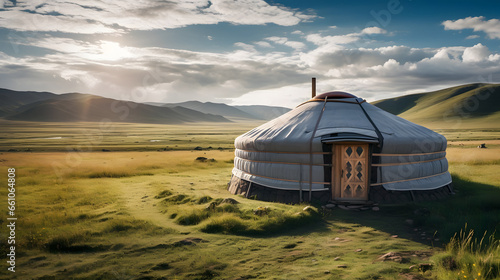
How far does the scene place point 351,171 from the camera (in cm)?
880

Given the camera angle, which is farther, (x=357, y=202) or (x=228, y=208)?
(x=357, y=202)

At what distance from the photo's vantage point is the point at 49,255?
5.36 metres

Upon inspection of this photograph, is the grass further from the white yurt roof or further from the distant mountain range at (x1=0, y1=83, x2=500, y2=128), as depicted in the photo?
the distant mountain range at (x1=0, y1=83, x2=500, y2=128)

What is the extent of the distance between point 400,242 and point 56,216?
312 inches

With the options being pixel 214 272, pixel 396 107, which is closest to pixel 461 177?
pixel 214 272

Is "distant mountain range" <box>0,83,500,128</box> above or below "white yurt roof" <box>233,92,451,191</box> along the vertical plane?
above

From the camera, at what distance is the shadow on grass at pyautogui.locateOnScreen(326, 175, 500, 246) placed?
A: 610 cm

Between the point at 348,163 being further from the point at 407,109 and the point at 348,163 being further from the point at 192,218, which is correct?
the point at 407,109

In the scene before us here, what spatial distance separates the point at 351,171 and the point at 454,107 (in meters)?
128

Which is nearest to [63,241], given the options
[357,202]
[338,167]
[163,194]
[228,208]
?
[228,208]

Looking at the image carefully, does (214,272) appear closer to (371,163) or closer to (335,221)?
(335,221)

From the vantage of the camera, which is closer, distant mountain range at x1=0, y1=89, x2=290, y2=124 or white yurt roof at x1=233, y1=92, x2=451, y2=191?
white yurt roof at x1=233, y1=92, x2=451, y2=191

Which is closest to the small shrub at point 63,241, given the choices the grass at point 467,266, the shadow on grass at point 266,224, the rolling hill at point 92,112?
the shadow on grass at point 266,224

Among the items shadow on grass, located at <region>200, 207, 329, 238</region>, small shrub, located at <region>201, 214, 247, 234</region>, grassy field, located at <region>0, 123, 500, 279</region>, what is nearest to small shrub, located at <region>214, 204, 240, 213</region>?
grassy field, located at <region>0, 123, 500, 279</region>
